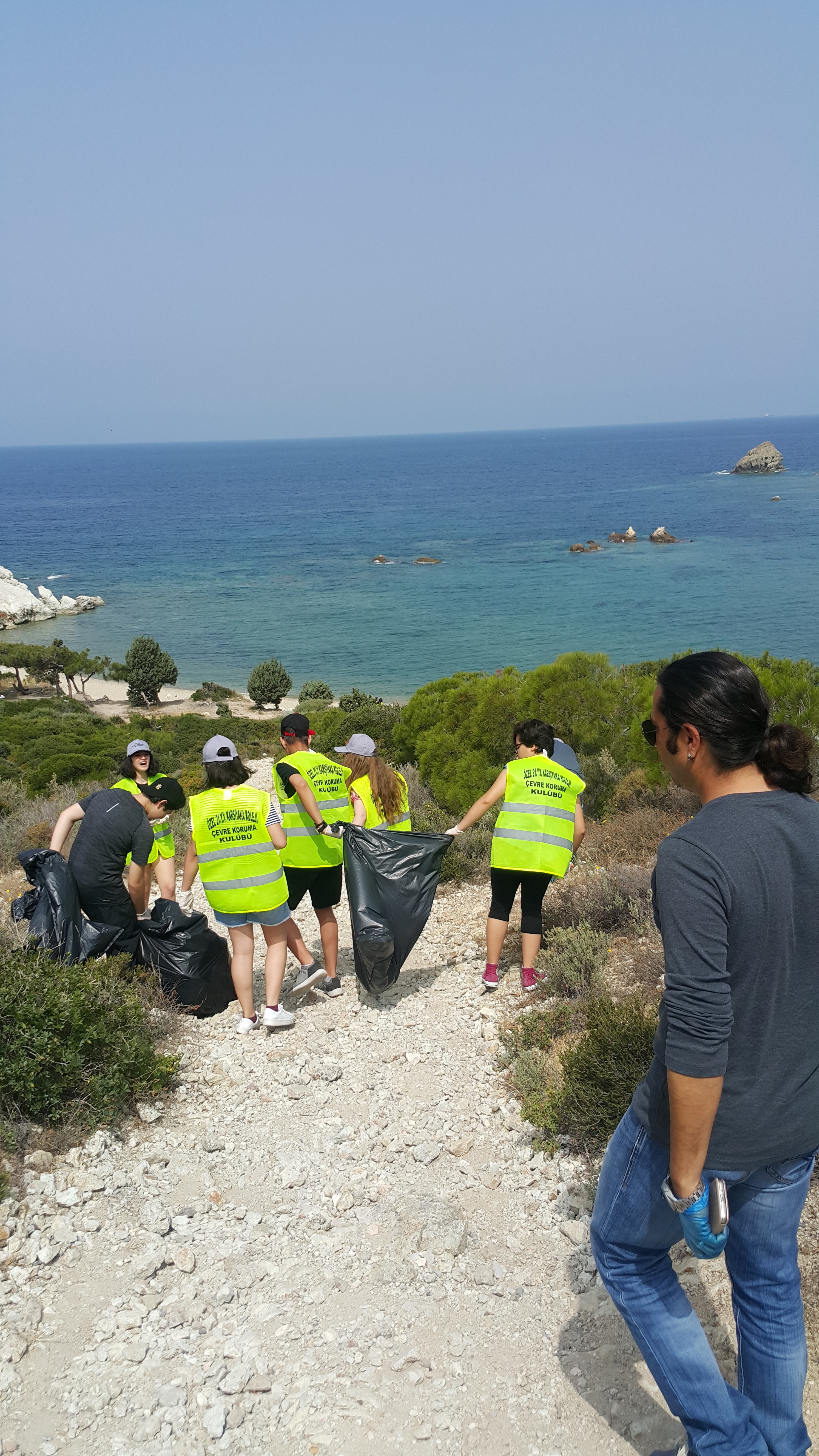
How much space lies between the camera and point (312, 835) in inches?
237

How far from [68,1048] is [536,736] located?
9.95 ft

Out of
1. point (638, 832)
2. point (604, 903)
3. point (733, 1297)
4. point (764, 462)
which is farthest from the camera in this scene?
point (764, 462)

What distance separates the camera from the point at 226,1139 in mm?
4598

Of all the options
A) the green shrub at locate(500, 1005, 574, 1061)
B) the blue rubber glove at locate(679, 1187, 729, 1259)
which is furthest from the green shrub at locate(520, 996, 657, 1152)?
the blue rubber glove at locate(679, 1187, 729, 1259)

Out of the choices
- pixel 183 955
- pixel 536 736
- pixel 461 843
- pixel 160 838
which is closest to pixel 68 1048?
pixel 183 955

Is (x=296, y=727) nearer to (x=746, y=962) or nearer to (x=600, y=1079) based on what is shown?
(x=600, y=1079)

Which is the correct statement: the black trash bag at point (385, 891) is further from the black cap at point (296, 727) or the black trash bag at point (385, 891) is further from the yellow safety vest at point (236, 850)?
the black cap at point (296, 727)

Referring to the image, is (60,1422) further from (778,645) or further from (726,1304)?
(778,645)

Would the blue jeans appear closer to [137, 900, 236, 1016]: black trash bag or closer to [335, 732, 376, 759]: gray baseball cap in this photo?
[137, 900, 236, 1016]: black trash bag

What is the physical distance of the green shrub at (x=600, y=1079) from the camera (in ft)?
13.7

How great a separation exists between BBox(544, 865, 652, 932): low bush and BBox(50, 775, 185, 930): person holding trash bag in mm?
2844

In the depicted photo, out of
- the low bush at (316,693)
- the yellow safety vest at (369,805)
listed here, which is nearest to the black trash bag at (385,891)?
the yellow safety vest at (369,805)

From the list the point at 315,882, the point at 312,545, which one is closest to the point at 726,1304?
the point at 315,882

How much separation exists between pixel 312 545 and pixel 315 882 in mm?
88215
